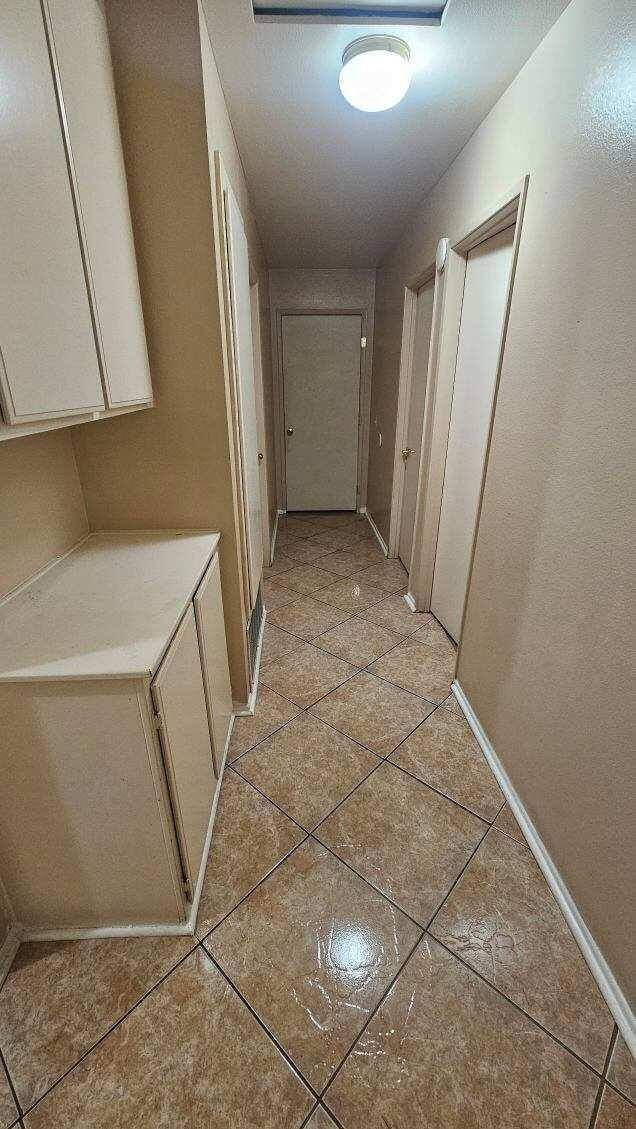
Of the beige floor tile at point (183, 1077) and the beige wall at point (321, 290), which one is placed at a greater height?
the beige wall at point (321, 290)

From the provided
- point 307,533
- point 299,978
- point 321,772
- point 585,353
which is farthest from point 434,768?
point 307,533

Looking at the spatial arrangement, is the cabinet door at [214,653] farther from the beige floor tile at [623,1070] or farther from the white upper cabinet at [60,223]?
the beige floor tile at [623,1070]

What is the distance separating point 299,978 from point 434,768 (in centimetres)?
83

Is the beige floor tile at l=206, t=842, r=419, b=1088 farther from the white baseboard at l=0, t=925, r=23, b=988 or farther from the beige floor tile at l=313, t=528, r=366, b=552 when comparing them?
the beige floor tile at l=313, t=528, r=366, b=552

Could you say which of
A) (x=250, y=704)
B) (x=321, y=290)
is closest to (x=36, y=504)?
(x=250, y=704)

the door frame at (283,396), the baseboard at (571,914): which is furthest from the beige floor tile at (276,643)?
the door frame at (283,396)

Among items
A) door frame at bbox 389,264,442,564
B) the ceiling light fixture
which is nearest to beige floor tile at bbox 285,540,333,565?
door frame at bbox 389,264,442,564

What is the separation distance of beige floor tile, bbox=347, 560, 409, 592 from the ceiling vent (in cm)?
258

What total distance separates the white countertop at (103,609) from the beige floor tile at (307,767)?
0.85 metres

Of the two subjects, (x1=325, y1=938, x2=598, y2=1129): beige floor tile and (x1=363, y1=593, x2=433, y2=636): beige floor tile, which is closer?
(x1=325, y1=938, x2=598, y2=1129): beige floor tile

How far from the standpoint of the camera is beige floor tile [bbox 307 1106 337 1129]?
900 mm

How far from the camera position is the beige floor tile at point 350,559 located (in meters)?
3.50

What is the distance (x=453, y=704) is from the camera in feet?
6.81

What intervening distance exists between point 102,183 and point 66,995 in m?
2.06
